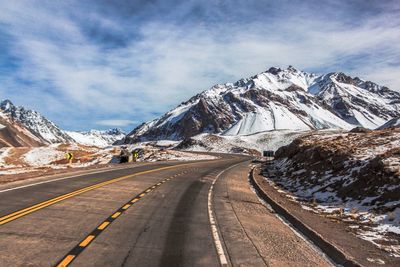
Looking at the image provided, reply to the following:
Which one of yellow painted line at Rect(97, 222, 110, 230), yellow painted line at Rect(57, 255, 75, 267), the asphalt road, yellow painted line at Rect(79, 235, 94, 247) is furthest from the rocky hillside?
yellow painted line at Rect(57, 255, 75, 267)

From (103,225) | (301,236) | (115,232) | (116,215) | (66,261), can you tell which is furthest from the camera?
(116,215)

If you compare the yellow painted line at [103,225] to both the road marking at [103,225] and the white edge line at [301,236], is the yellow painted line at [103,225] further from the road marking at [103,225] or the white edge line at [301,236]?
the white edge line at [301,236]

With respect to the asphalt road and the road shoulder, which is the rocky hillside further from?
the asphalt road

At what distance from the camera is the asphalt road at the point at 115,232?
8523 mm

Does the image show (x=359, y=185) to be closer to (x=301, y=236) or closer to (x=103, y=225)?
(x=301, y=236)

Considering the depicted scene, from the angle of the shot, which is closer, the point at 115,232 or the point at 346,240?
the point at 115,232

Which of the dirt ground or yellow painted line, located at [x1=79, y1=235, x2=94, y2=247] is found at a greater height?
yellow painted line, located at [x1=79, y1=235, x2=94, y2=247]

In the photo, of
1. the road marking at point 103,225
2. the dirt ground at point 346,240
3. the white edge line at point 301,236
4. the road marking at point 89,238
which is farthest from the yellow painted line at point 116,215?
the dirt ground at point 346,240

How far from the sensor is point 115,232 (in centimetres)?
1062

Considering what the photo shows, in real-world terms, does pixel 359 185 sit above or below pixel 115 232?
above

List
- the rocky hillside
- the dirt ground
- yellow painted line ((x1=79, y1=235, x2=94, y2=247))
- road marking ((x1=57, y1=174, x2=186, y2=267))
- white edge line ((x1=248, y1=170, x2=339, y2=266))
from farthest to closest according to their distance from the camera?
the rocky hillside → white edge line ((x1=248, y1=170, x2=339, y2=266)) → the dirt ground → yellow painted line ((x1=79, y1=235, x2=94, y2=247)) → road marking ((x1=57, y1=174, x2=186, y2=267))

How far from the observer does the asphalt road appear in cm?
852

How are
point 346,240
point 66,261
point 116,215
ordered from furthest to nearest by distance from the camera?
point 116,215 → point 346,240 → point 66,261

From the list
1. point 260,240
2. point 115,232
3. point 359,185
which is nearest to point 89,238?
point 115,232
